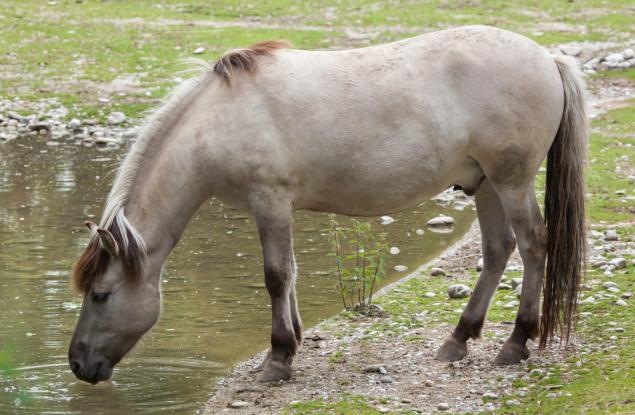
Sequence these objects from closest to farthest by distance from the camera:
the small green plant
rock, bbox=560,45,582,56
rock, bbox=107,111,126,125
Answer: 1. the small green plant
2. rock, bbox=107,111,126,125
3. rock, bbox=560,45,582,56

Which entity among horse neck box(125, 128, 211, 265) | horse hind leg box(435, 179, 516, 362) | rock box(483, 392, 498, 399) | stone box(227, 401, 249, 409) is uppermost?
horse neck box(125, 128, 211, 265)

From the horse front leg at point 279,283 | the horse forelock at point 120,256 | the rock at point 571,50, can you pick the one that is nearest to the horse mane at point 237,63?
the horse front leg at point 279,283

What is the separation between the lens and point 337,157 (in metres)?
6.98

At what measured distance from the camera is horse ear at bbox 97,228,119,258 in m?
6.55

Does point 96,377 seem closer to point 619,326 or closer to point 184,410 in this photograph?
point 184,410

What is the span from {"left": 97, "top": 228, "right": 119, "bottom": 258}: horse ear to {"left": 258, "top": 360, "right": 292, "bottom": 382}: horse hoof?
1295mm

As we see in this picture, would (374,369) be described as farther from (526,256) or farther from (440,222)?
(440,222)

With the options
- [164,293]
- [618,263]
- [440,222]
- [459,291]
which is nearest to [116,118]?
[440,222]

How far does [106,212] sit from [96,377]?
108 centimetres

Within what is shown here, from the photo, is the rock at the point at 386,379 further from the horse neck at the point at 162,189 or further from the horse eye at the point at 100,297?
the horse eye at the point at 100,297

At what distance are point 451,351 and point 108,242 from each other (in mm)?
2504

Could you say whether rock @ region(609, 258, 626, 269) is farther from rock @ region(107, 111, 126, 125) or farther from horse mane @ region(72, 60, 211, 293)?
rock @ region(107, 111, 126, 125)

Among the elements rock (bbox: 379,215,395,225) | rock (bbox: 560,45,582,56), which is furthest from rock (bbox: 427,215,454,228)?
rock (bbox: 560,45,582,56)

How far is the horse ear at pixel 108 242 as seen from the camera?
6547 mm
